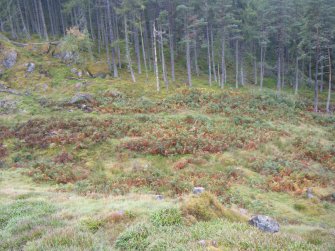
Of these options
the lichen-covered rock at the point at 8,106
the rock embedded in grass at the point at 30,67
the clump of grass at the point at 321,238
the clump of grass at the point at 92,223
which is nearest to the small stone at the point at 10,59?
the rock embedded in grass at the point at 30,67

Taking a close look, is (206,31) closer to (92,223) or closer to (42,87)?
(42,87)

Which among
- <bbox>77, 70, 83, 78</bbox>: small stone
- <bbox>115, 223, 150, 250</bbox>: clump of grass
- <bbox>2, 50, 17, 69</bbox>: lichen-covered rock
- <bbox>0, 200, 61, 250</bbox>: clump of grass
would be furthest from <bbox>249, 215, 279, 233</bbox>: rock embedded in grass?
<bbox>2, 50, 17, 69</bbox>: lichen-covered rock

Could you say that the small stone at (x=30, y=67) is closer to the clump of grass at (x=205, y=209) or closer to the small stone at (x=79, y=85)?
the small stone at (x=79, y=85)

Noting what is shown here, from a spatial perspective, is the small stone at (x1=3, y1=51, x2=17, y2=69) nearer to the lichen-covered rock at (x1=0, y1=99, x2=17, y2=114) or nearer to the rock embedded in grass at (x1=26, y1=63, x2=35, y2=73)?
the rock embedded in grass at (x1=26, y1=63, x2=35, y2=73)

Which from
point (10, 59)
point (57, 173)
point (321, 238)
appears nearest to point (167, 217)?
point (321, 238)

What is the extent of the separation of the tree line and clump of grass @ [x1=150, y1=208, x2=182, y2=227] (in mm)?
29861

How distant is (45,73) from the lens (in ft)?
135

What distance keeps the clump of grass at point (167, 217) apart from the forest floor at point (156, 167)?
39mm

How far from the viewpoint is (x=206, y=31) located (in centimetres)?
5228

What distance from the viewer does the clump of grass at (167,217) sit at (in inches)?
325

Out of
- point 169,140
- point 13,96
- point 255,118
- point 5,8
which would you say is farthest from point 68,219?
point 5,8

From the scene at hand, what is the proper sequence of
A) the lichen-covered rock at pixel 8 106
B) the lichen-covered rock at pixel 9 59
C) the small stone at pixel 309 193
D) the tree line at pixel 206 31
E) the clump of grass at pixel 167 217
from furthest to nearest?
the lichen-covered rock at pixel 9 59 → the tree line at pixel 206 31 → the lichen-covered rock at pixel 8 106 → the small stone at pixel 309 193 → the clump of grass at pixel 167 217

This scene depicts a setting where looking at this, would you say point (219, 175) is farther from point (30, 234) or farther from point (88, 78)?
point (88, 78)

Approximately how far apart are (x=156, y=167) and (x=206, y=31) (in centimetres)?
3825
